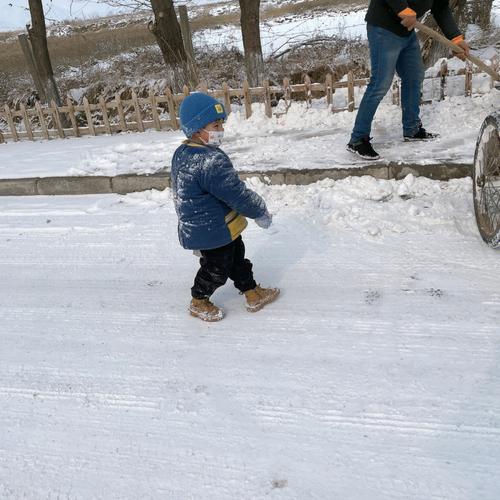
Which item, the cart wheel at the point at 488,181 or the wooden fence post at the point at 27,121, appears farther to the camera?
the wooden fence post at the point at 27,121

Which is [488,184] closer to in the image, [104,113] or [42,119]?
[104,113]

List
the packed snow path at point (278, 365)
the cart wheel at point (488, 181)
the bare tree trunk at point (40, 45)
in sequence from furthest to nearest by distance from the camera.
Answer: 1. the bare tree trunk at point (40, 45)
2. the cart wheel at point (488, 181)
3. the packed snow path at point (278, 365)

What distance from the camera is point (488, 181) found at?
3062mm

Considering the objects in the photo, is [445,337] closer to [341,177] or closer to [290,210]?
[290,210]

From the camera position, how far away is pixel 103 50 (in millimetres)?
17641

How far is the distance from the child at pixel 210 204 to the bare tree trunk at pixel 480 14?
10197 millimetres

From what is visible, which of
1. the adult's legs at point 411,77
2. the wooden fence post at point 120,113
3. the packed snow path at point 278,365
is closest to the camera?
the packed snow path at point 278,365

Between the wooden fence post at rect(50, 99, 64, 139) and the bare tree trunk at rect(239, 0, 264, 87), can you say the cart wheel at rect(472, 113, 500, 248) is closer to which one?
the bare tree trunk at rect(239, 0, 264, 87)

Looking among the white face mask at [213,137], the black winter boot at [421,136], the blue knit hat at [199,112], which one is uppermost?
the blue knit hat at [199,112]

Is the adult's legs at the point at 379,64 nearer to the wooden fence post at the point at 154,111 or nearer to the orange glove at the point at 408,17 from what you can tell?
the orange glove at the point at 408,17

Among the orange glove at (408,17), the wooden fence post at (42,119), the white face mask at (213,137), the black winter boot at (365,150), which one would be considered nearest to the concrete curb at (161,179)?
the black winter boot at (365,150)

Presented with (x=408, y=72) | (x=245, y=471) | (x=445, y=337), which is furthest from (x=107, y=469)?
(x=408, y=72)

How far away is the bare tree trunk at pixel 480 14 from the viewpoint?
33.5ft

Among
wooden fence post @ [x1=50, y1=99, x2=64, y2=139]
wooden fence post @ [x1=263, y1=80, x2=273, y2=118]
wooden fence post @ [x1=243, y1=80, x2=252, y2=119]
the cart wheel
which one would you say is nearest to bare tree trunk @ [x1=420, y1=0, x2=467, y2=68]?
wooden fence post @ [x1=263, y1=80, x2=273, y2=118]
